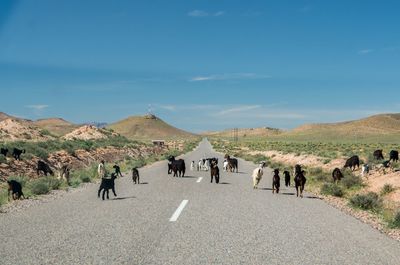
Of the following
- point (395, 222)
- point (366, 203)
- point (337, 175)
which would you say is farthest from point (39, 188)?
point (337, 175)

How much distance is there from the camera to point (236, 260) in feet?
24.8

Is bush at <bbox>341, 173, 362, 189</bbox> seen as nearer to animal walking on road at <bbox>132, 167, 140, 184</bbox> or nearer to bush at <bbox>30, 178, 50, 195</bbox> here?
animal walking on road at <bbox>132, 167, 140, 184</bbox>

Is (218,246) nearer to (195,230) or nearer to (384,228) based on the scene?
(195,230)

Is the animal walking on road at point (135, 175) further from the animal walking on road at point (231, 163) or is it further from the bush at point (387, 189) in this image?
the bush at point (387, 189)

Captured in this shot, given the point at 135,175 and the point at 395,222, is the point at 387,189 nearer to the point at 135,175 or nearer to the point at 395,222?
the point at 395,222

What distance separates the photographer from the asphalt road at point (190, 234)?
25.5 ft

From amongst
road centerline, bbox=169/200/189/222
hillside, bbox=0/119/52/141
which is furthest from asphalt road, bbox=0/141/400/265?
hillside, bbox=0/119/52/141

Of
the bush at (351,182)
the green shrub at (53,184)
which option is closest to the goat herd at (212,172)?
the bush at (351,182)

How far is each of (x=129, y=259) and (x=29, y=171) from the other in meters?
26.6

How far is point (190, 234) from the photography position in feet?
31.7

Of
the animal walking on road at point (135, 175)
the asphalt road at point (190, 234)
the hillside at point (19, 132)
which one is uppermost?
the hillside at point (19, 132)

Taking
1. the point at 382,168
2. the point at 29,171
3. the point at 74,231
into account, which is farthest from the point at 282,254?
the point at 29,171

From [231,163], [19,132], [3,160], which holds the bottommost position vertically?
[231,163]

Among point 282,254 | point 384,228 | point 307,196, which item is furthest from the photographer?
point 307,196
